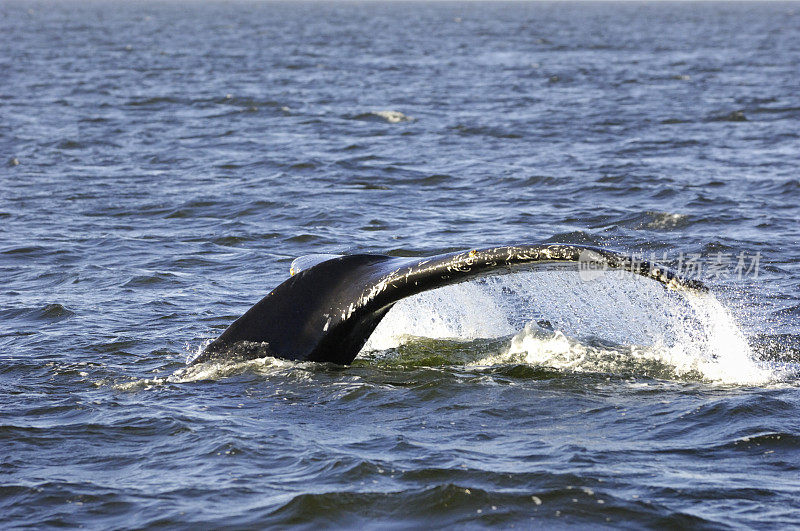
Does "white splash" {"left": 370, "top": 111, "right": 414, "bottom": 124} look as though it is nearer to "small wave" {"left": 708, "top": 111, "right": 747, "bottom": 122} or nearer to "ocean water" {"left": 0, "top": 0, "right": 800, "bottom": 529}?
"ocean water" {"left": 0, "top": 0, "right": 800, "bottom": 529}

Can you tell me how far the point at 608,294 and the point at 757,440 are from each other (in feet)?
7.74

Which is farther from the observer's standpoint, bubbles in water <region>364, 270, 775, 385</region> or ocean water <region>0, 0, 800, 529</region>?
bubbles in water <region>364, 270, 775, 385</region>

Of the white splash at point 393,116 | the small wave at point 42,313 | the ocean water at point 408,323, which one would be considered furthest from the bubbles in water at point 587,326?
the white splash at point 393,116

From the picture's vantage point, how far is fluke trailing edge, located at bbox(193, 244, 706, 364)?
637cm

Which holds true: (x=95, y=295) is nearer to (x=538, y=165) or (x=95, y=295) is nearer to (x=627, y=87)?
(x=538, y=165)

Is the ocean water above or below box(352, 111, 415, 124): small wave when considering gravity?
below

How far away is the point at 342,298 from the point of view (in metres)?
7.02

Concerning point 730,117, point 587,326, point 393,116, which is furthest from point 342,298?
point 730,117

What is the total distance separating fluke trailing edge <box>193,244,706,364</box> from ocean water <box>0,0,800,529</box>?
0.20 m

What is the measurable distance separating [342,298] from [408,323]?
2.25 metres

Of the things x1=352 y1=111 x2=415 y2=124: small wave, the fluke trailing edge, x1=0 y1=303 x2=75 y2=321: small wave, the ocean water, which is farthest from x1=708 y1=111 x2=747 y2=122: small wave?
the fluke trailing edge

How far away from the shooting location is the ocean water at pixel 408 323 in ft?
19.7

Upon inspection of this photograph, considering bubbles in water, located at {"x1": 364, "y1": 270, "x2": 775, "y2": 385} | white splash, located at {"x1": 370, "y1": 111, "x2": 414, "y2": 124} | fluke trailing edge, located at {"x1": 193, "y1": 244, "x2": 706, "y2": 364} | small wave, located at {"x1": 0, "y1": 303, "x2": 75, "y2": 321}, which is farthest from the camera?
white splash, located at {"x1": 370, "y1": 111, "x2": 414, "y2": 124}

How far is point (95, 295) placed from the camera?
11.1m
